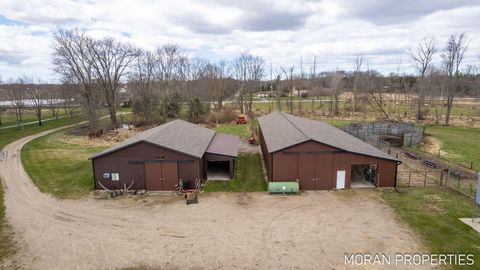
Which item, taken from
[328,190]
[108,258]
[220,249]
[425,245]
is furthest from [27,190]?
[425,245]

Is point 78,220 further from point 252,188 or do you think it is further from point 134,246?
point 252,188

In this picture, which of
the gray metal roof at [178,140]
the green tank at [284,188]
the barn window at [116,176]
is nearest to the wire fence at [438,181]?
the green tank at [284,188]

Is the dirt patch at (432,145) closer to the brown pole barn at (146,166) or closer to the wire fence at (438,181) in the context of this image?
the wire fence at (438,181)

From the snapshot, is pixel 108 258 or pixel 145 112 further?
pixel 145 112

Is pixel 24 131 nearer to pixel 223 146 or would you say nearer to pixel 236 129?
pixel 236 129

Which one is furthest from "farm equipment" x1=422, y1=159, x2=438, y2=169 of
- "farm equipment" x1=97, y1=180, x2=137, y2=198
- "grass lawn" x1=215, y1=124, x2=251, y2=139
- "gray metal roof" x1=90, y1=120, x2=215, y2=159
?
"farm equipment" x1=97, y1=180, x2=137, y2=198
